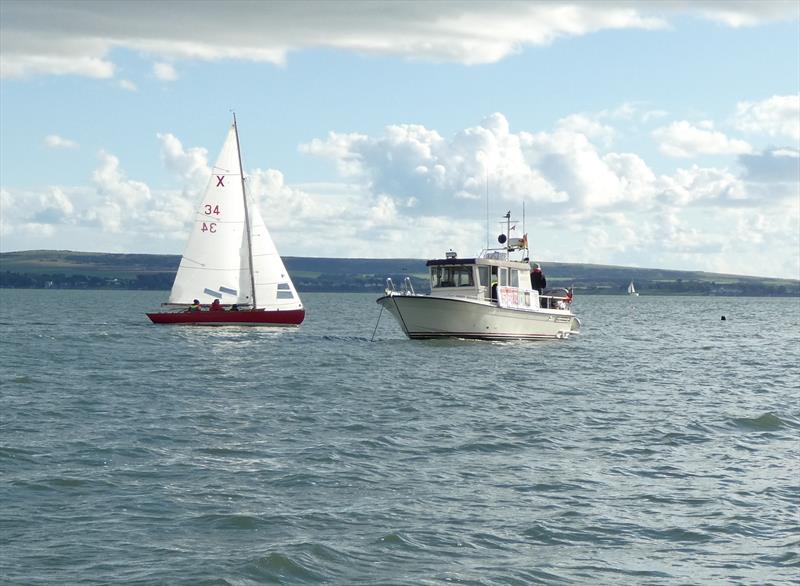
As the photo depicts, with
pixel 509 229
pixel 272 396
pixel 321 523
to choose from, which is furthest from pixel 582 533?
pixel 509 229

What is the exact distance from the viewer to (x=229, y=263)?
68.4 meters

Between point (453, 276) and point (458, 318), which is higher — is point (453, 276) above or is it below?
above

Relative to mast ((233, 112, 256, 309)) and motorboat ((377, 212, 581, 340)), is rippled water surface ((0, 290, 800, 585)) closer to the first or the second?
motorboat ((377, 212, 581, 340))

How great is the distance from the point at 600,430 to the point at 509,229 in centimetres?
3420

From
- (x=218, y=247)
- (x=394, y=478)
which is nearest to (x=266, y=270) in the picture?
(x=218, y=247)

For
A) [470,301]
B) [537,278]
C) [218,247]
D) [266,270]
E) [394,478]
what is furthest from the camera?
[266,270]

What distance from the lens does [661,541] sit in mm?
16266

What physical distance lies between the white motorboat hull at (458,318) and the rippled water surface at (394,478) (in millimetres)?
11663

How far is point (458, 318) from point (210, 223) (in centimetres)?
2091

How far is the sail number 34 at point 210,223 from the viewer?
68.0m

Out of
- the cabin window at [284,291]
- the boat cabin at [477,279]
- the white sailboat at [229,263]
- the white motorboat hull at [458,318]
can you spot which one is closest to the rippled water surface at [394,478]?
the white motorboat hull at [458,318]

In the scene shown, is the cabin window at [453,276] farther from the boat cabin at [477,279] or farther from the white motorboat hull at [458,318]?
the white motorboat hull at [458,318]

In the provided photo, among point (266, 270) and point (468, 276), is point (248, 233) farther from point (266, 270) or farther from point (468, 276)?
point (468, 276)

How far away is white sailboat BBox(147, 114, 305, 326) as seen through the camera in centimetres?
6788
